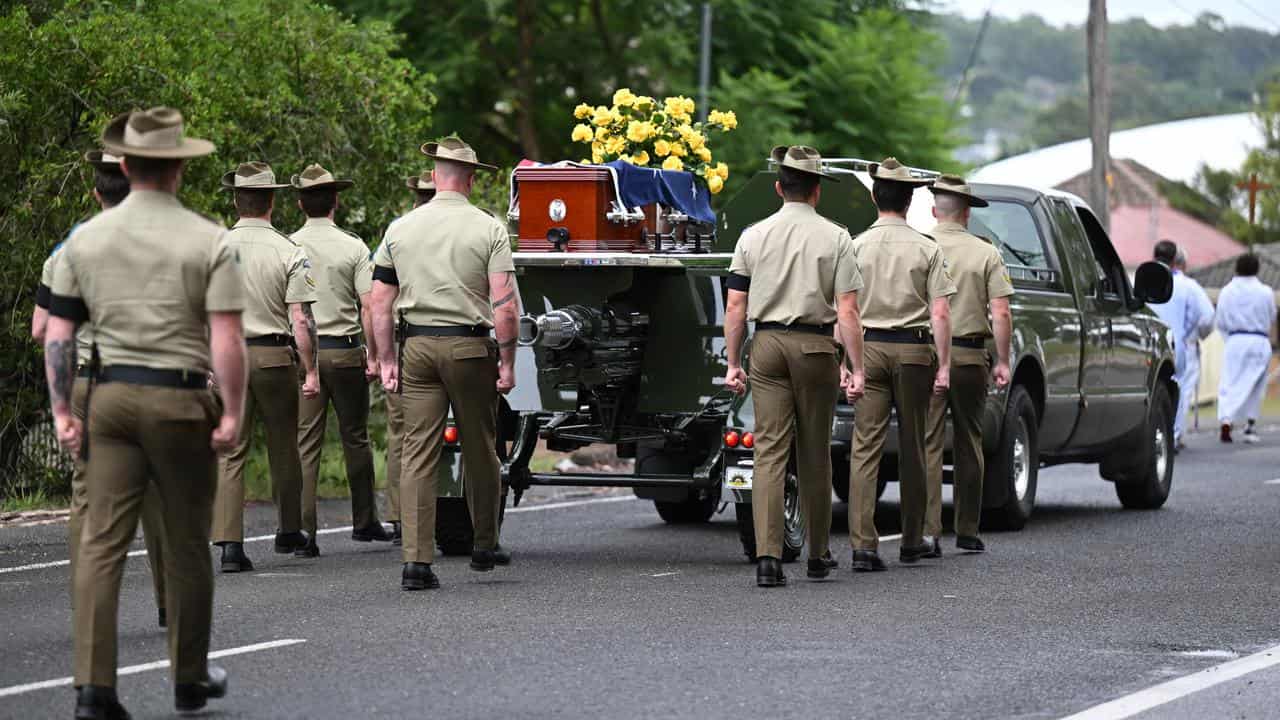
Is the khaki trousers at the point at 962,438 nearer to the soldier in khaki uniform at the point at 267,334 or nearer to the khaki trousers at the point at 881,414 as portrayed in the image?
the khaki trousers at the point at 881,414

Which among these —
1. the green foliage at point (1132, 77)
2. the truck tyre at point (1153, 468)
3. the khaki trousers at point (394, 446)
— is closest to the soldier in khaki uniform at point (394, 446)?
the khaki trousers at point (394, 446)

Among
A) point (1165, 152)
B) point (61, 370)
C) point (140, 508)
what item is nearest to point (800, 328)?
point (140, 508)

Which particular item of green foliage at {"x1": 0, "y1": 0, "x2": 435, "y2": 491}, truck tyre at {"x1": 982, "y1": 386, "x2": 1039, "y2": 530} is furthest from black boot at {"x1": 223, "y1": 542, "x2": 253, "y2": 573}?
truck tyre at {"x1": 982, "y1": 386, "x2": 1039, "y2": 530}

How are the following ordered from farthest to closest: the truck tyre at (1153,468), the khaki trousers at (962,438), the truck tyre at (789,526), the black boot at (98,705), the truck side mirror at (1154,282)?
the truck tyre at (1153,468) < the truck side mirror at (1154,282) < the khaki trousers at (962,438) < the truck tyre at (789,526) < the black boot at (98,705)

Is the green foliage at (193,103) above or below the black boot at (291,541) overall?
above

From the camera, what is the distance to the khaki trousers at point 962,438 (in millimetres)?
11719

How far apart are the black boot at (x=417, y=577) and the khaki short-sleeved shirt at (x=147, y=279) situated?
352 centimetres

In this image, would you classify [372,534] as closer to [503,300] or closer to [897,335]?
[503,300]

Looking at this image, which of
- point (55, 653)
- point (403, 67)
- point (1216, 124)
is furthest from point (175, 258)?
point (1216, 124)

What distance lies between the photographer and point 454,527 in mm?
11664

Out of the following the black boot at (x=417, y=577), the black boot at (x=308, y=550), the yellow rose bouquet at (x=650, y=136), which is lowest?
the black boot at (x=308, y=550)

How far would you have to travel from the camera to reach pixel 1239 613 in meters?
9.67

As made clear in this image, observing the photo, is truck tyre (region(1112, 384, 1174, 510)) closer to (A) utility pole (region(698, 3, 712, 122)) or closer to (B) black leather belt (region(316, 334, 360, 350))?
(B) black leather belt (region(316, 334, 360, 350))

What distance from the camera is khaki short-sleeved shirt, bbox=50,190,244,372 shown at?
6.64 meters
